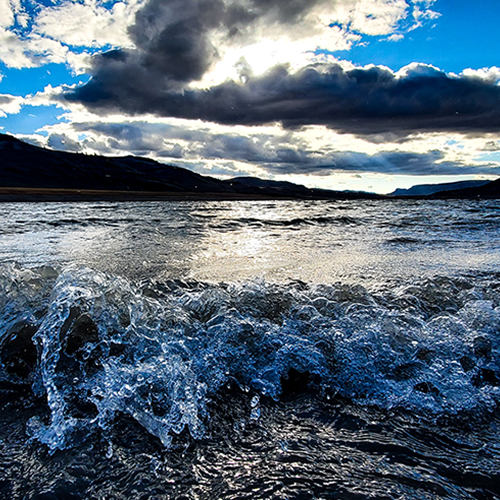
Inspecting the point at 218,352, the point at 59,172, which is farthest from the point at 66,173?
the point at 218,352

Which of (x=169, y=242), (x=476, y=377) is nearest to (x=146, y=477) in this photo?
(x=476, y=377)

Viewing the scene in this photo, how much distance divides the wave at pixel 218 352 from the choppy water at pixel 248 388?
0.02 metres

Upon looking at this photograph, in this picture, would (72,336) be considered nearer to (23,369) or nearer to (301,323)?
(23,369)

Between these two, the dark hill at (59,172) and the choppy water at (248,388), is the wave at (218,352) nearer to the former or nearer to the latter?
the choppy water at (248,388)

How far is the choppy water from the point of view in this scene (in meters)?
2.03

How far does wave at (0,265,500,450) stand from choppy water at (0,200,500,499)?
0.6 inches

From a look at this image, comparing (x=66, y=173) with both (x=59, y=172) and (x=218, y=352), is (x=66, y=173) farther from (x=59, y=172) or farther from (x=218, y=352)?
(x=218, y=352)

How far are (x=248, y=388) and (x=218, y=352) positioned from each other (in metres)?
0.50

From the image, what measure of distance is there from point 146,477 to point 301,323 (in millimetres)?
2164

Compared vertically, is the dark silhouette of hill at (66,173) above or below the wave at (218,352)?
above

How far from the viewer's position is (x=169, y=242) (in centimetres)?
970

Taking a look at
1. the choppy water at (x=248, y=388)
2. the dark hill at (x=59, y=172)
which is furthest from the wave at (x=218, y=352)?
the dark hill at (x=59, y=172)

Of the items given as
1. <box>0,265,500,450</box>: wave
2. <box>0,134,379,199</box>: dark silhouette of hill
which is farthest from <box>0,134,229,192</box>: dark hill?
<box>0,265,500,450</box>: wave

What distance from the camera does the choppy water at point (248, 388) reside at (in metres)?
2.03
